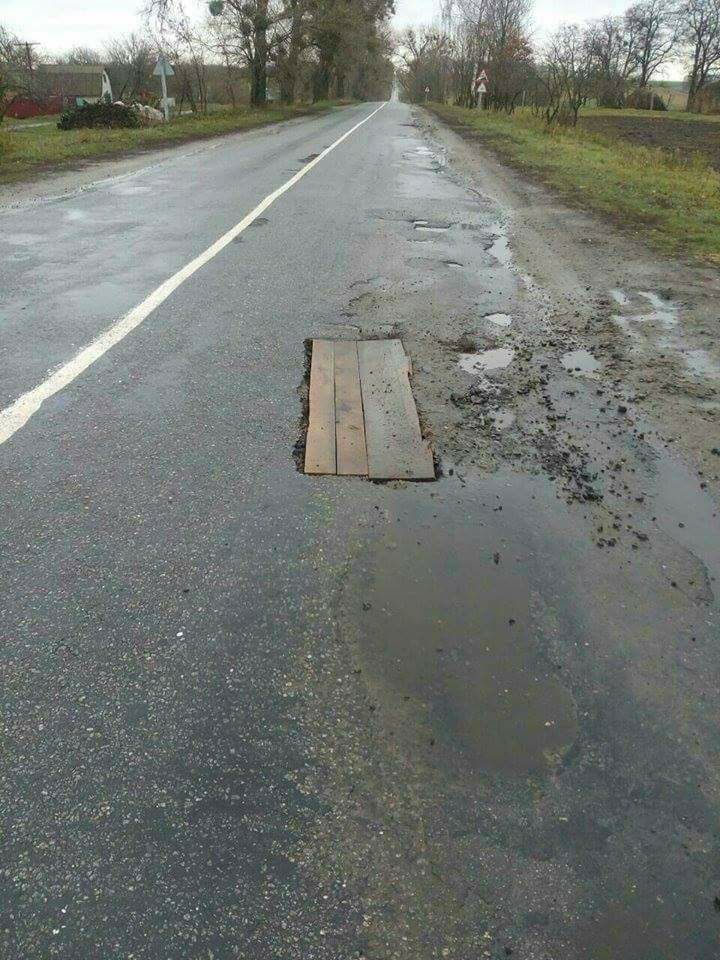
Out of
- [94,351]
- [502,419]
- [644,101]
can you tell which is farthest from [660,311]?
[644,101]

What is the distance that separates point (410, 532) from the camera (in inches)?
125

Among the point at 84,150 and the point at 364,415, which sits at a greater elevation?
the point at 84,150

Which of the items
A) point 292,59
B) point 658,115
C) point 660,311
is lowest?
point 660,311

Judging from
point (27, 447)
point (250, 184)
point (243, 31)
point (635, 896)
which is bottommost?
point (635, 896)

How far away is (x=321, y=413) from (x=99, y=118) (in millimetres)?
25116

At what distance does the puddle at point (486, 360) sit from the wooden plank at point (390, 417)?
44 cm

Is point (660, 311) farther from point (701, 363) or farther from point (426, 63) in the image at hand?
point (426, 63)

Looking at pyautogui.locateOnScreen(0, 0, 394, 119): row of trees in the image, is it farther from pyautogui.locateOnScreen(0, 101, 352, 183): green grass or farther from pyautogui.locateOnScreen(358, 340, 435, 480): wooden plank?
pyautogui.locateOnScreen(358, 340, 435, 480): wooden plank

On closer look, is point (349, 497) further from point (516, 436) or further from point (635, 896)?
point (635, 896)

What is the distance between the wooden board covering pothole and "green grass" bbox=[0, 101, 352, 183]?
1101 centimetres

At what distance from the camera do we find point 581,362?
16.8 feet

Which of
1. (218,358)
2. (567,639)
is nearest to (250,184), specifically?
(218,358)

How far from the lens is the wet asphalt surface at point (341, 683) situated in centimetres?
171

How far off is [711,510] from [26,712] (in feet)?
10.2
